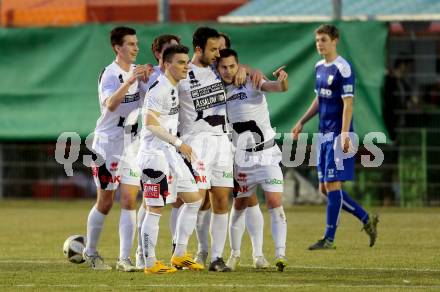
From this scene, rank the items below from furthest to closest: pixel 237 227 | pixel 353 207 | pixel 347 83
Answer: pixel 353 207 → pixel 347 83 → pixel 237 227

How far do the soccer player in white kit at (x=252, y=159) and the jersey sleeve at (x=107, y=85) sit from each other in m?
1.03

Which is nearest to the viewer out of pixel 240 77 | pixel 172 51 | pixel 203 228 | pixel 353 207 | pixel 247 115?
pixel 172 51

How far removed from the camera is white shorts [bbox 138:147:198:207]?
1179cm

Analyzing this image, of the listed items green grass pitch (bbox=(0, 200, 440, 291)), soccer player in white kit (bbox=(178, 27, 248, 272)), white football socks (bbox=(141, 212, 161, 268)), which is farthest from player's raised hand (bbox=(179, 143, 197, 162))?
green grass pitch (bbox=(0, 200, 440, 291))

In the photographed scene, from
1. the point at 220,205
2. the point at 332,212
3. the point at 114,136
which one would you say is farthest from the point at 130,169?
the point at 332,212

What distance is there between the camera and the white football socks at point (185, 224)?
39.3ft

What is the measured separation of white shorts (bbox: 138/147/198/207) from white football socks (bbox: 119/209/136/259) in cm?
40

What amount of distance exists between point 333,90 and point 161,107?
3524mm

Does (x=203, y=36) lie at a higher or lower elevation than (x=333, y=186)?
higher

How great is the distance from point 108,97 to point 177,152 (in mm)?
891

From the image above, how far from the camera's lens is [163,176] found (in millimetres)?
11805

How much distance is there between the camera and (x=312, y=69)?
2027 centimetres

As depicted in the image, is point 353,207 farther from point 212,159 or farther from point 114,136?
point 114,136

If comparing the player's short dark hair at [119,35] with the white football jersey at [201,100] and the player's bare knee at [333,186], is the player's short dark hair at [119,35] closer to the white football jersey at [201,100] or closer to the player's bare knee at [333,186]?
the white football jersey at [201,100]
